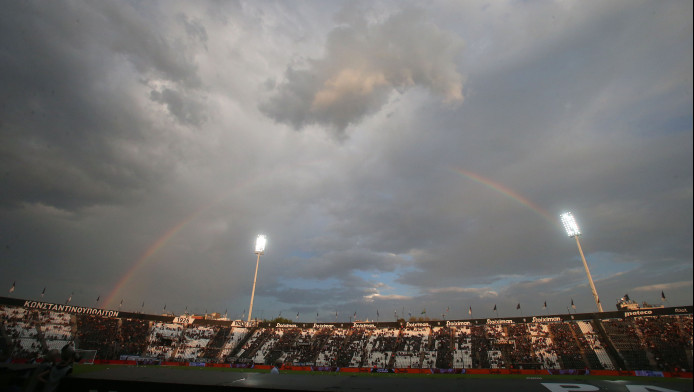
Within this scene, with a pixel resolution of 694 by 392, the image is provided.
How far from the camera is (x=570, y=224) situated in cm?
5762

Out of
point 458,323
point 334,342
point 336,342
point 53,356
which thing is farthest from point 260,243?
point 53,356

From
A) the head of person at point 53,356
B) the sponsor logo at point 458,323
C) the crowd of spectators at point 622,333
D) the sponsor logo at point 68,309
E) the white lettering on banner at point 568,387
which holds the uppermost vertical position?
the sponsor logo at point 68,309

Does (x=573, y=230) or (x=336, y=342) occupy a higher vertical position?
(x=573, y=230)

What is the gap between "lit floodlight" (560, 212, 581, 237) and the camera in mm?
56128

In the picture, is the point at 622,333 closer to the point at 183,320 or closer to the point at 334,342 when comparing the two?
the point at 334,342

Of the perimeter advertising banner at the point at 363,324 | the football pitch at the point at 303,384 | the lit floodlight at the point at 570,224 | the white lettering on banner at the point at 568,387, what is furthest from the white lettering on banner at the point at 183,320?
the white lettering on banner at the point at 568,387

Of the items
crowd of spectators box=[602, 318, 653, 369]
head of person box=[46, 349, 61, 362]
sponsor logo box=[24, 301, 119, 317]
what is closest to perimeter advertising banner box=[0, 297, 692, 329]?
sponsor logo box=[24, 301, 119, 317]

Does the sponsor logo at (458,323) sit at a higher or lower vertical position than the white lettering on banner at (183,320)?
lower

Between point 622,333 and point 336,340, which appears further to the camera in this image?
point 336,340

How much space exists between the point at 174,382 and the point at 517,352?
68.0 meters

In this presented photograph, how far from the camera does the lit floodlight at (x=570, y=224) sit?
56.1 meters

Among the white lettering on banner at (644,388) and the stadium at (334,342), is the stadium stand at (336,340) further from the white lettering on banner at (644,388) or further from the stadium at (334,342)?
the white lettering on banner at (644,388)

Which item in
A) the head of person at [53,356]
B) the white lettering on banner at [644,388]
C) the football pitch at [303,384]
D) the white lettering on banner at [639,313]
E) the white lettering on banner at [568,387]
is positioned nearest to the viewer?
the white lettering on banner at [644,388]

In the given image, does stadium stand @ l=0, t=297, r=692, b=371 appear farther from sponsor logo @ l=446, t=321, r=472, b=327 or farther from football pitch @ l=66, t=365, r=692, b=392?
football pitch @ l=66, t=365, r=692, b=392
